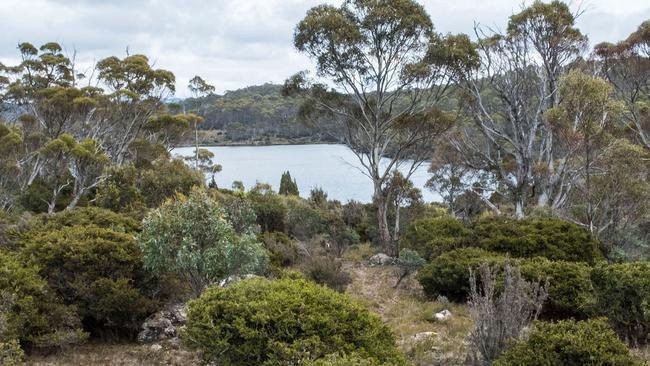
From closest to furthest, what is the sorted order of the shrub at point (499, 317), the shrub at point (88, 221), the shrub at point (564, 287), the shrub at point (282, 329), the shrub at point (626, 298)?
the shrub at point (282, 329), the shrub at point (499, 317), the shrub at point (626, 298), the shrub at point (564, 287), the shrub at point (88, 221)

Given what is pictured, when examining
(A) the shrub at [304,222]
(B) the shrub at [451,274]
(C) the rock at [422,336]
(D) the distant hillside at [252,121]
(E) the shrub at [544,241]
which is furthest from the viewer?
(D) the distant hillside at [252,121]

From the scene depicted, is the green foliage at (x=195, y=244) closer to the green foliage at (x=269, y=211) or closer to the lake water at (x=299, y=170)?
the green foliage at (x=269, y=211)

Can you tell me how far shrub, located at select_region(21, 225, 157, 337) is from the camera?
878 cm

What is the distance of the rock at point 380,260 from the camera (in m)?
18.0

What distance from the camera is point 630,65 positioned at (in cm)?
2245

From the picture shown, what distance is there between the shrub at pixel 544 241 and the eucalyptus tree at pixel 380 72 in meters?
5.58

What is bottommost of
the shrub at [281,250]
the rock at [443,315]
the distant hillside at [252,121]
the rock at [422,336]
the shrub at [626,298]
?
the shrub at [281,250]

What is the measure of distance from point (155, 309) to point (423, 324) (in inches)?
189

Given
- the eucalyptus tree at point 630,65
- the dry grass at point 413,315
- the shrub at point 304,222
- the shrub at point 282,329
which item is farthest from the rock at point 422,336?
the eucalyptus tree at point 630,65

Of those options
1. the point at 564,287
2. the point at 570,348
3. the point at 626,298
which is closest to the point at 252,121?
the point at 564,287

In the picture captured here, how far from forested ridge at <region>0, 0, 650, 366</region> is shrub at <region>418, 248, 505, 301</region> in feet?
0.16

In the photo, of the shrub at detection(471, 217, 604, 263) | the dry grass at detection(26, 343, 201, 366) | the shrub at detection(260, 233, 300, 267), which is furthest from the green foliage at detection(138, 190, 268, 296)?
the shrub at detection(471, 217, 604, 263)

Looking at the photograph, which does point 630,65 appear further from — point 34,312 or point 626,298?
point 34,312

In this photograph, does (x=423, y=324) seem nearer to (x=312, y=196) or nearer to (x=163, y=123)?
(x=312, y=196)
